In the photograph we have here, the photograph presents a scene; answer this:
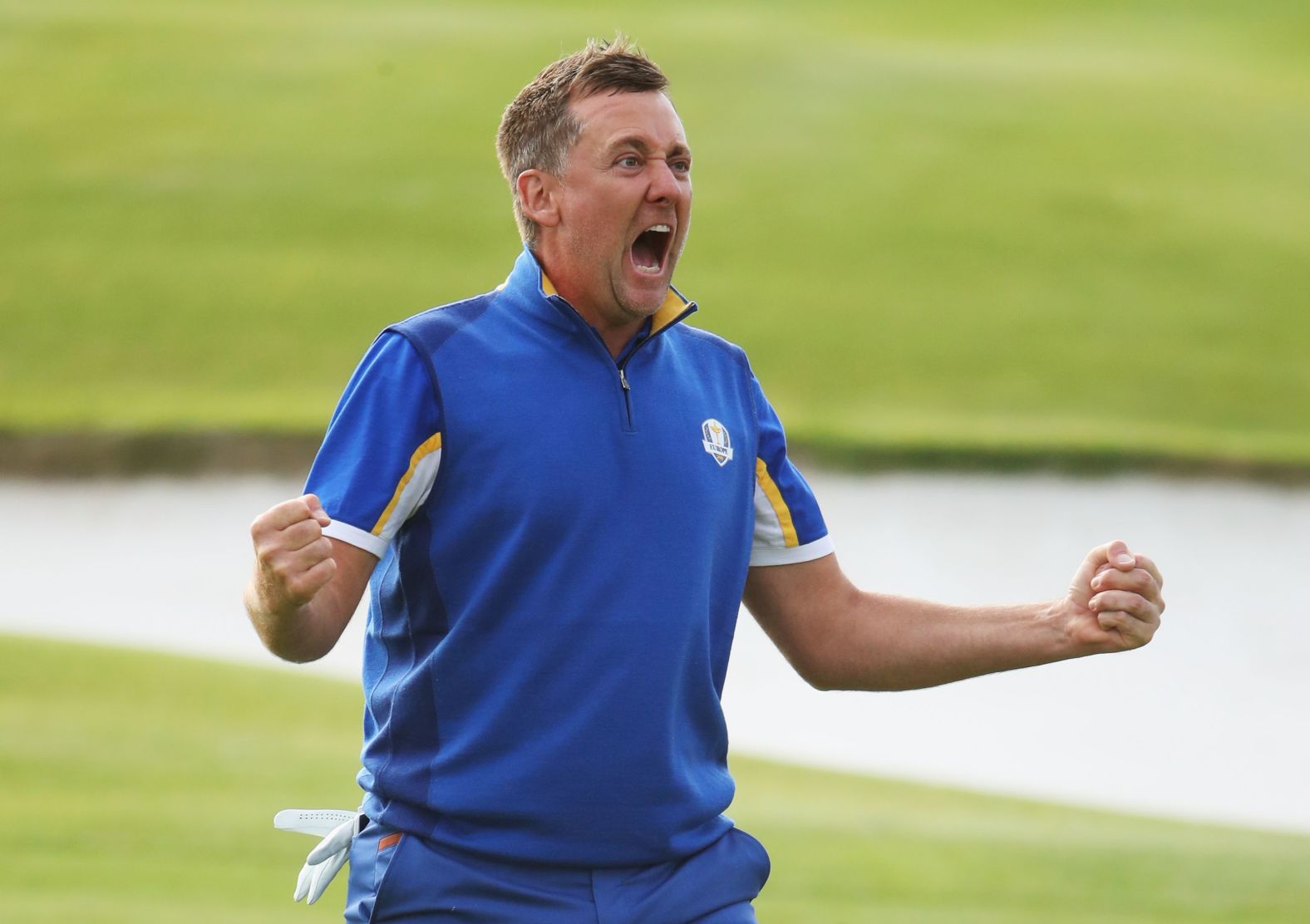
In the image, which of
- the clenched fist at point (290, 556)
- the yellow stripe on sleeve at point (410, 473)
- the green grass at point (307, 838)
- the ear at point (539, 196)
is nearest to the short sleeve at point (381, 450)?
the yellow stripe on sleeve at point (410, 473)

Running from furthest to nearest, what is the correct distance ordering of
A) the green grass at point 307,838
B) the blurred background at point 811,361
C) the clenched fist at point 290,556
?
the blurred background at point 811,361
the green grass at point 307,838
the clenched fist at point 290,556

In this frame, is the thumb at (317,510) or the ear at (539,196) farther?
the ear at (539,196)

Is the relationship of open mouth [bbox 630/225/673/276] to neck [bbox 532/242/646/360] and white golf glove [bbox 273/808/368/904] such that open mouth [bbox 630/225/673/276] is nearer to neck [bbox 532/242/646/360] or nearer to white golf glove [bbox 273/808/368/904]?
neck [bbox 532/242/646/360]

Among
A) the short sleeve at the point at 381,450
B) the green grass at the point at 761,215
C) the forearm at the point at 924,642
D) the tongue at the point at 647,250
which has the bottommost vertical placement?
the forearm at the point at 924,642

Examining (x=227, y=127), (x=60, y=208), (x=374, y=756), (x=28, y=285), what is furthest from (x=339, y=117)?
(x=374, y=756)

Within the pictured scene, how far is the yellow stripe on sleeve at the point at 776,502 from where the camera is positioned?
307 cm

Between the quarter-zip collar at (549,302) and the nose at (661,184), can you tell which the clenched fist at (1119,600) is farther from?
the nose at (661,184)

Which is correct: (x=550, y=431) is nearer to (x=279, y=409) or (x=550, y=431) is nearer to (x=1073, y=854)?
(x=1073, y=854)

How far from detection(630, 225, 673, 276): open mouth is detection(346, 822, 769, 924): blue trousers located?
0.93 m

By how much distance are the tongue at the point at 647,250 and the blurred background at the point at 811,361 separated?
3.37m

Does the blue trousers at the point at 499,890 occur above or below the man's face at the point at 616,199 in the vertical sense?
below

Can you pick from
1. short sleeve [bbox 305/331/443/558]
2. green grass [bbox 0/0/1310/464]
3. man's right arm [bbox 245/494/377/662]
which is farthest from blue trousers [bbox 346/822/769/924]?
green grass [bbox 0/0/1310/464]

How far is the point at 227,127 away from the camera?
19375 millimetres

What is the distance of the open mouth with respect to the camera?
9.50 ft
